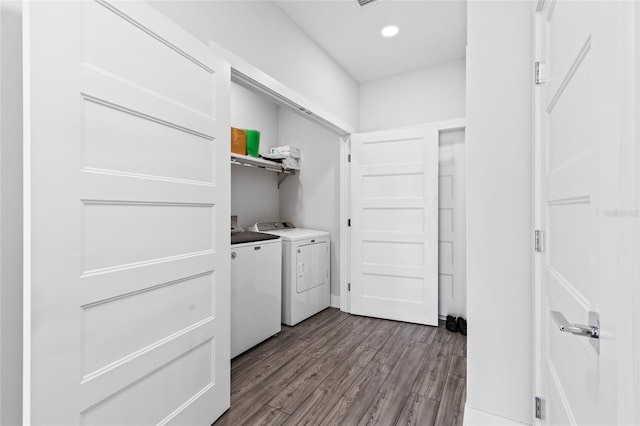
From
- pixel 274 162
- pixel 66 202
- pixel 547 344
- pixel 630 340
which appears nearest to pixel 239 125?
pixel 274 162

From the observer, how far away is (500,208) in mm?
1378

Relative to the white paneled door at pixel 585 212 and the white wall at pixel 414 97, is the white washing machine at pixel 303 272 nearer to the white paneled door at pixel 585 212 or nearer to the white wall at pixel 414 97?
the white wall at pixel 414 97

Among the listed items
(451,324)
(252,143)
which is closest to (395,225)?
(451,324)

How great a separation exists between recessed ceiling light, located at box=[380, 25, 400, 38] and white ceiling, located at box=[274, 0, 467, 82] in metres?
0.04

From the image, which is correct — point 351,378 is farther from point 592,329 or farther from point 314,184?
point 314,184

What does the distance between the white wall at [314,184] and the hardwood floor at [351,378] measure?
103 centimetres

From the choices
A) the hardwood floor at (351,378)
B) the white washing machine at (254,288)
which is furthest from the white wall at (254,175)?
the hardwood floor at (351,378)

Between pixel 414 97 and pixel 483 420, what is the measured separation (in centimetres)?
289

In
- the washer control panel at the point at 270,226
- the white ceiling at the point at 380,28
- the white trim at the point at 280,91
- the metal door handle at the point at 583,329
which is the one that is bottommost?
the metal door handle at the point at 583,329

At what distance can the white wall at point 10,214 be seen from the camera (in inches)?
37.7

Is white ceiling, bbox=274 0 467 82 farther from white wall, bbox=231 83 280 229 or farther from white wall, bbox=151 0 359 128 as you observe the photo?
white wall, bbox=231 83 280 229

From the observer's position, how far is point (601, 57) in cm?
45

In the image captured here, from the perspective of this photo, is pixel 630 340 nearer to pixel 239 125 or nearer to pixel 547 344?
pixel 547 344

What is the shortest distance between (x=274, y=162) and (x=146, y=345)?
2357mm
